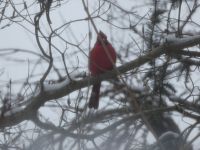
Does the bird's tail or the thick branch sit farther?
the bird's tail

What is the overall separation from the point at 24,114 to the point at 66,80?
52 cm

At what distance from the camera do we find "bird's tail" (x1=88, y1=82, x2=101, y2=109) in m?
5.02

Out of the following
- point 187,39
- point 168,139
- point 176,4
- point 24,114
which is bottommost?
point 168,139

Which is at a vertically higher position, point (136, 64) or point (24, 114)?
point (136, 64)

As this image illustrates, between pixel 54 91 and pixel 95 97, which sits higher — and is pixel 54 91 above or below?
above

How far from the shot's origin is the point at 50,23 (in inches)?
132

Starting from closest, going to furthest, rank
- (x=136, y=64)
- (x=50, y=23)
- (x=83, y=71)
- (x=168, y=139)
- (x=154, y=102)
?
1. (x=50, y=23)
2. (x=136, y=64)
3. (x=83, y=71)
4. (x=168, y=139)
5. (x=154, y=102)

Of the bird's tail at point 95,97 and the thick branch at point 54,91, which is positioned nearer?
the thick branch at point 54,91

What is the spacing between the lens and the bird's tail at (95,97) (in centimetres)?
502

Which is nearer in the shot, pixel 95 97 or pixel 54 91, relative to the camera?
pixel 54 91

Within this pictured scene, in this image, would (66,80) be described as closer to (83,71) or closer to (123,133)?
(83,71)

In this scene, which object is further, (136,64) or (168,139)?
(168,139)

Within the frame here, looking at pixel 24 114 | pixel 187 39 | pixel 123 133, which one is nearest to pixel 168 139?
pixel 123 133

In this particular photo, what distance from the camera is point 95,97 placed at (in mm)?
5355
